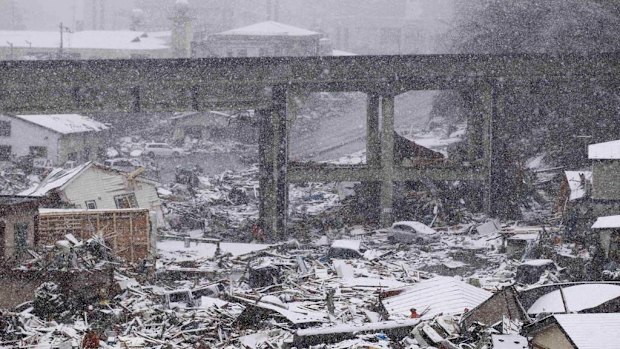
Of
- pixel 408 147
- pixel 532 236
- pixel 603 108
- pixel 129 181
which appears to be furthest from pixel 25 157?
pixel 603 108

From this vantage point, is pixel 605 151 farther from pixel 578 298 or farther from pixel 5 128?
pixel 5 128

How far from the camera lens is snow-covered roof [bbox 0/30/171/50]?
7175 cm

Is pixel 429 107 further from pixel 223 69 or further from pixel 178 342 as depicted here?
pixel 178 342

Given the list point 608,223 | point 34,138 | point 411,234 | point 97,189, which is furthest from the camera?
point 34,138

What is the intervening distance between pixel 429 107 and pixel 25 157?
1425 inches

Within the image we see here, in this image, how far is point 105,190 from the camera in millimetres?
31406

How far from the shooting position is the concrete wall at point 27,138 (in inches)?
1859

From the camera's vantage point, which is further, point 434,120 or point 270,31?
point 270,31

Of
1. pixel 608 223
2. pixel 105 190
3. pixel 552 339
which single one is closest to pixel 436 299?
pixel 552 339

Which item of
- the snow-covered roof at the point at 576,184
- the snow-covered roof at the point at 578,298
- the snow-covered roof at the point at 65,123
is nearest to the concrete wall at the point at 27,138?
the snow-covered roof at the point at 65,123

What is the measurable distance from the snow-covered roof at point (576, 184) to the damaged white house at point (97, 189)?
17.2 m

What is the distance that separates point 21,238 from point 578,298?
16.9 metres

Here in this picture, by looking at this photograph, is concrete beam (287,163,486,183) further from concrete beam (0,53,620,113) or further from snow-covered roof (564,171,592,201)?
snow-covered roof (564,171,592,201)

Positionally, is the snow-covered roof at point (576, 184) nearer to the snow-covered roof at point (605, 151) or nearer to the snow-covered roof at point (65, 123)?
the snow-covered roof at point (605, 151)
